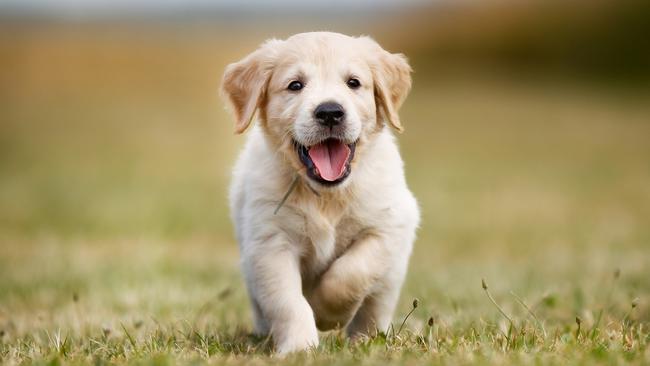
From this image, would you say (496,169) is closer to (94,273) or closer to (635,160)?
(635,160)

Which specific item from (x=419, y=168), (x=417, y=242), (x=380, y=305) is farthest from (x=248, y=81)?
(x=419, y=168)

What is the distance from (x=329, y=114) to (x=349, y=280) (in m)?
0.69

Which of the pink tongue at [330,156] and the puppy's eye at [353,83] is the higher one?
the puppy's eye at [353,83]

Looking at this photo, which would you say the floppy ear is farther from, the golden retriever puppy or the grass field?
the grass field

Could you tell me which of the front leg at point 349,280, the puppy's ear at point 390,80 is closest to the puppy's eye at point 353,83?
the puppy's ear at point 390,80

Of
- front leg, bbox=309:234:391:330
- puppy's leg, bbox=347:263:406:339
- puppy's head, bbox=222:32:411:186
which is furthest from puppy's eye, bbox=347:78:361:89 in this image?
puppy's leg, bbox=347:263:406:339

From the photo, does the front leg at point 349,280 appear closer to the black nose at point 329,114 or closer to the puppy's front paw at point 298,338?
the puppy's front paw at point 298,338

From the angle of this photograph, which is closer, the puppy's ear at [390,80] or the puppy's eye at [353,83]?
the puppy's eye at [353,83]

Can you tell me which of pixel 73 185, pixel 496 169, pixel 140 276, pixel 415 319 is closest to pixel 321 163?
pixel 415 319

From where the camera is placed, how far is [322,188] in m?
3.73

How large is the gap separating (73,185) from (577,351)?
35.6ft

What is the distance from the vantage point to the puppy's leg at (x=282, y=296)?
3.46m

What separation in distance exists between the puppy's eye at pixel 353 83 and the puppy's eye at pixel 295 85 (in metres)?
0.21

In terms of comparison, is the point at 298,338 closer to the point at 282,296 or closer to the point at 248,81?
the point at 282,296
